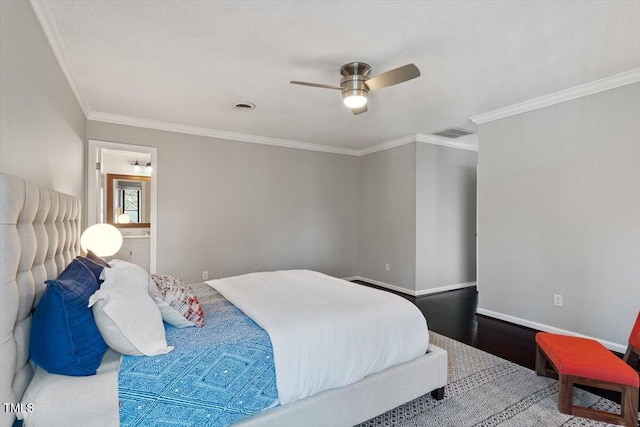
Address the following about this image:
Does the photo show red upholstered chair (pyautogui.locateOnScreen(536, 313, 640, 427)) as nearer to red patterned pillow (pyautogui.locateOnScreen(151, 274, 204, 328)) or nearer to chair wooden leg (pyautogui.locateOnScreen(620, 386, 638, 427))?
chair wooden leg (pyautogui.locateOnScreen(620, 386, 638, 427))

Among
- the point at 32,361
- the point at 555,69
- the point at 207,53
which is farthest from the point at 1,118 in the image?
the point at 555,69

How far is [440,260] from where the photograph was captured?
5156 millimetres

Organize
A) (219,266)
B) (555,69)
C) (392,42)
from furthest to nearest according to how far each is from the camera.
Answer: (219,266) < (555,69) < (392,42)

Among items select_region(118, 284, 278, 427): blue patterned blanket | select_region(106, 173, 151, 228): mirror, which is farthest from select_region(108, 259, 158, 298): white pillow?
select_region(106, 173, 151, 228): mirror

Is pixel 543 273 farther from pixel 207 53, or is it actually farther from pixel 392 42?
pixel 207 53

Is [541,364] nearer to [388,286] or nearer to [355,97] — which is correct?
[355,97]

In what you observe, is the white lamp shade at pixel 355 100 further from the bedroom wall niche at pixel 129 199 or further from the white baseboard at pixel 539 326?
the bedroom wall niche at pixel 129 199

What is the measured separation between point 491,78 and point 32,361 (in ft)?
12.0

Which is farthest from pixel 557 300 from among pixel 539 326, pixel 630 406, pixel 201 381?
pixel 201 381

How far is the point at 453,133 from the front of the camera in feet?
15.7

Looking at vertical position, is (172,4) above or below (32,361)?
above

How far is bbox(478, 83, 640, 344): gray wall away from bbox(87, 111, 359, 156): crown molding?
2.49 meters

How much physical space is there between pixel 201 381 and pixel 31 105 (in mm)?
1775

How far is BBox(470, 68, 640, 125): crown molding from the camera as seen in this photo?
2.83 meters
